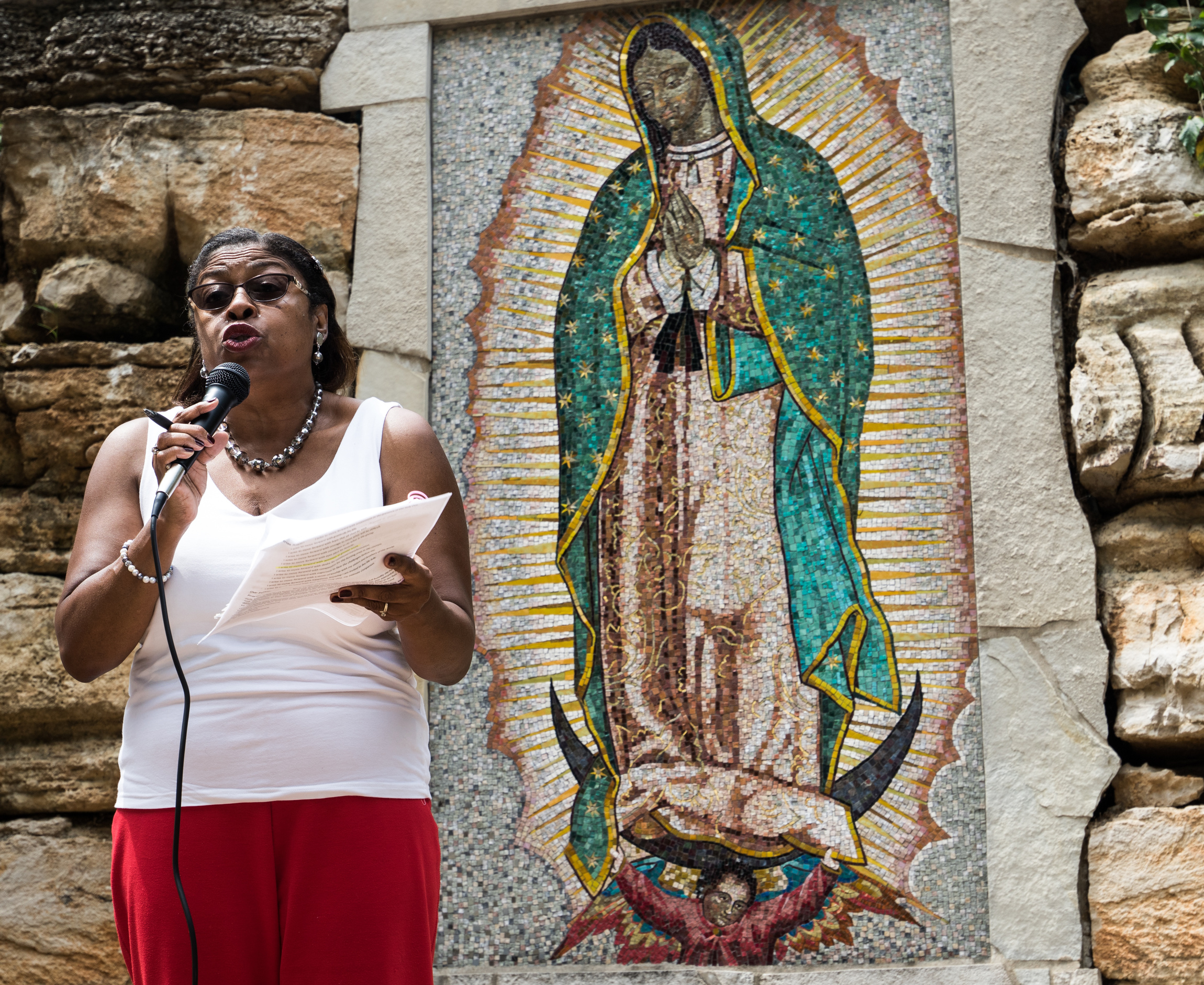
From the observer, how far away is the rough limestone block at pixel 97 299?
3598 mm

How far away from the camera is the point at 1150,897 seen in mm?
2881

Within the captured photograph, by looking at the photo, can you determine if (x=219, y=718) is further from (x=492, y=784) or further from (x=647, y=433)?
(x=647, y=433)

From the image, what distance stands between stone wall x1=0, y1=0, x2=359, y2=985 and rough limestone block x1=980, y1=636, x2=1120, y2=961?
202 centimetres

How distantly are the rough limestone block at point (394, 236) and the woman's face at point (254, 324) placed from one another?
118 centimetres

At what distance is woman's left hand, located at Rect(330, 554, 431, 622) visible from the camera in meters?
1.78

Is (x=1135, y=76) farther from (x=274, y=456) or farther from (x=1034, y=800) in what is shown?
(x=274, y=456)

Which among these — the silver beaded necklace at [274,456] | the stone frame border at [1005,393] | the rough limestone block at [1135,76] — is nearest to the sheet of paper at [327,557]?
the silver beaded necklace at [274,456]

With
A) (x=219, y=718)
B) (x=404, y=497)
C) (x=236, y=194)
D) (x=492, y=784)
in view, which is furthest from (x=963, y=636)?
(x=236, y=194)

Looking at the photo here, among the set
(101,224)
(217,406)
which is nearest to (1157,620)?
(217,406)

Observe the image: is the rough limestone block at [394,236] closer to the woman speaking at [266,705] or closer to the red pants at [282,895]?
the woman speaking at [266,705]

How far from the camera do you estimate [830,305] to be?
3.33 metres

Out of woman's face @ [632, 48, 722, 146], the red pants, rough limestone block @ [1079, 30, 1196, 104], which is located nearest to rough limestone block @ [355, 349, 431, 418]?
woman's face @ [632, 48, 722, 146]

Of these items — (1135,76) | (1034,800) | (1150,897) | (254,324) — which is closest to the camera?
(254,324)

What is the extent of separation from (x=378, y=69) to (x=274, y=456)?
6.03 feet
